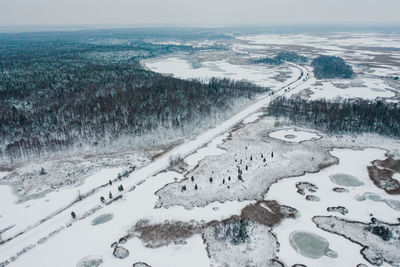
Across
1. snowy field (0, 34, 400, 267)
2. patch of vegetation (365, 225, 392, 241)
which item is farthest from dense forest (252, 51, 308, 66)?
patch of vegetation (365, 225, 392, 241)

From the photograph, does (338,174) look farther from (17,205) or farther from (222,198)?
(17,205)

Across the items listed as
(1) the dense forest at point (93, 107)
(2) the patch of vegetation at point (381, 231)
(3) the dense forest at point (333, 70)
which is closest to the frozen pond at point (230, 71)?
(3) the dense forest at point (333, 70)

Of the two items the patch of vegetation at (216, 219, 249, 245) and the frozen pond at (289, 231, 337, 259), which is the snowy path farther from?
the frozen pond at (289, 231, 337, 259)

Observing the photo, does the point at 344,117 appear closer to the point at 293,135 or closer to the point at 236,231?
the point at 293,135

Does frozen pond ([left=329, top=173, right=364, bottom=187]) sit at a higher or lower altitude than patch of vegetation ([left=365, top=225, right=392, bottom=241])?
higher

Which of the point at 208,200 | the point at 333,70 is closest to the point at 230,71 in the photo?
the point at 333,70

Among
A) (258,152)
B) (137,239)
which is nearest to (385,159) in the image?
(258,152)

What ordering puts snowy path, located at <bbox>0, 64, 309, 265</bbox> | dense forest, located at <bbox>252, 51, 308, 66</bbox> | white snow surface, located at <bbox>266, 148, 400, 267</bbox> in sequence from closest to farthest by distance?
white snow surface, located at <bbox>266, 148, 400, 267</bbox> → snowy path, located at <bbox>0, 64, 309, 265</bbox> → dense forest, located at <bbox>252, 51, 308, 66</bbox>
